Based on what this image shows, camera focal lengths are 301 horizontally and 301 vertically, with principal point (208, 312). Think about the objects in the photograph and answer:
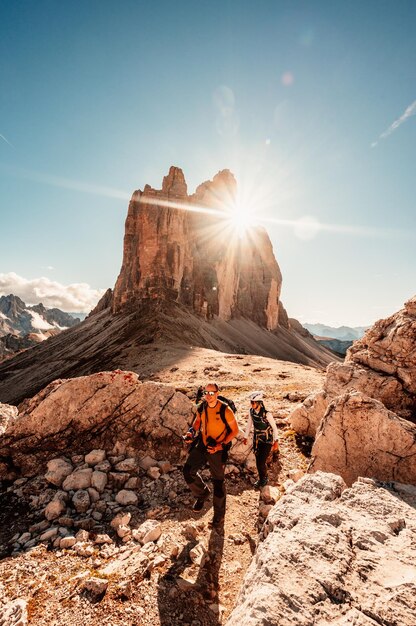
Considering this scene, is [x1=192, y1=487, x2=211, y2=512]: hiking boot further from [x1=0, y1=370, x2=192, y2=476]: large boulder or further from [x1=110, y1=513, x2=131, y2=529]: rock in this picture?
[x1=0, y1=370, x2=192, y2=476]: large boulder

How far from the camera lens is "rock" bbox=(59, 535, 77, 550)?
5.72 m

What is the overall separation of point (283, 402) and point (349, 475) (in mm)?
11147

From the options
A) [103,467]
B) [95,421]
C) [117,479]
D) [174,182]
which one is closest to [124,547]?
[117,479]

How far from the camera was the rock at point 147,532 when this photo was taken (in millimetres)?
5895

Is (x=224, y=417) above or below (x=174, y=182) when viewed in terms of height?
below

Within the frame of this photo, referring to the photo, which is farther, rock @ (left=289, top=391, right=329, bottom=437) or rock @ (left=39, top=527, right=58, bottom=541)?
rock @ (left=289, top=391, right=329, bottom=437)

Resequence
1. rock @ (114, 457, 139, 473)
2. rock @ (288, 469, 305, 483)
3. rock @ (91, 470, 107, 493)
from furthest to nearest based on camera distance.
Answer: rock @ (288, 469, 305, 483)
rock @ (114, 457, 139, 473)
rock @ (91, 470, 107, 493)

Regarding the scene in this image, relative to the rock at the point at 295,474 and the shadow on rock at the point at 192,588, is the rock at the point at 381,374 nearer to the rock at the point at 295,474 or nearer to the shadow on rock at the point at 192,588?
the rock at the point at 295,474

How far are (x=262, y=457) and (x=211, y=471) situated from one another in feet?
6.60

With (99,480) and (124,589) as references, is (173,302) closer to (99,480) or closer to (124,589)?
(99,480)

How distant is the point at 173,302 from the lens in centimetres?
8975

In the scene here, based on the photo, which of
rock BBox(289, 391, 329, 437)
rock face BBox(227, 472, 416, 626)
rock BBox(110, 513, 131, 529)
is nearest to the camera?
rock face BBox(227, 472, 416, 626)

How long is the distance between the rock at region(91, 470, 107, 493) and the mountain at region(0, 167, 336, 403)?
95.6 feet

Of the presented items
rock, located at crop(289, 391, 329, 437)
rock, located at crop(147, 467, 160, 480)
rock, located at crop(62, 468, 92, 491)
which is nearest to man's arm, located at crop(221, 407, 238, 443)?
rock, located at crop(147, 467, 160, 480)
